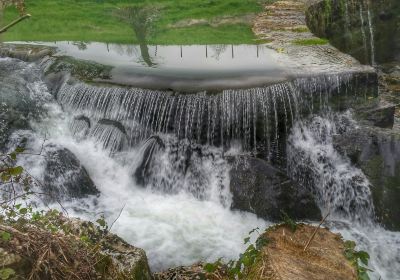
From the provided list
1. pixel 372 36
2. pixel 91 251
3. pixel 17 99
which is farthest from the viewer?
pixel 372 36

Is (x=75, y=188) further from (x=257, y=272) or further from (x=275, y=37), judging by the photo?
(x=275, y=37)

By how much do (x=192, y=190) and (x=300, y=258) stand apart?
12.4ft

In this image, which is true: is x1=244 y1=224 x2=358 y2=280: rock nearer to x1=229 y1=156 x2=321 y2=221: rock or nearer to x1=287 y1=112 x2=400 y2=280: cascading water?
x1=229 y1=156 x2=321 y2=221: rock

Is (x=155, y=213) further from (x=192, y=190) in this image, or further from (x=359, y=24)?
(x=359, y=24)

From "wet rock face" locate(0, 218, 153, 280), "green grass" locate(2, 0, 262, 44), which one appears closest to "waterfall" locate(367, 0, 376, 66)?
"green grass" locate(2, 0, 262, 44)

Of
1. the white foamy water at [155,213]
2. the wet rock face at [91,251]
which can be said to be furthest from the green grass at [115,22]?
the wet rock face at [91,251]

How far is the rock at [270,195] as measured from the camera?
7.89 meters

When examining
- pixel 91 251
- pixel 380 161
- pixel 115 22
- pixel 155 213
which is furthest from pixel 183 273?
pixel 115 22

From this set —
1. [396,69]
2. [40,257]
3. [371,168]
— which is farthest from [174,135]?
[396,69]

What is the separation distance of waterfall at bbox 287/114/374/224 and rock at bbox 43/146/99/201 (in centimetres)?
401

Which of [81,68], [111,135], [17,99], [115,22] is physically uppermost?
[115,22]

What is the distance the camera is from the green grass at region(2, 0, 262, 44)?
12.4 m

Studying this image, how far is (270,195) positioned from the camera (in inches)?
313

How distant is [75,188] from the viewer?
850 cm
